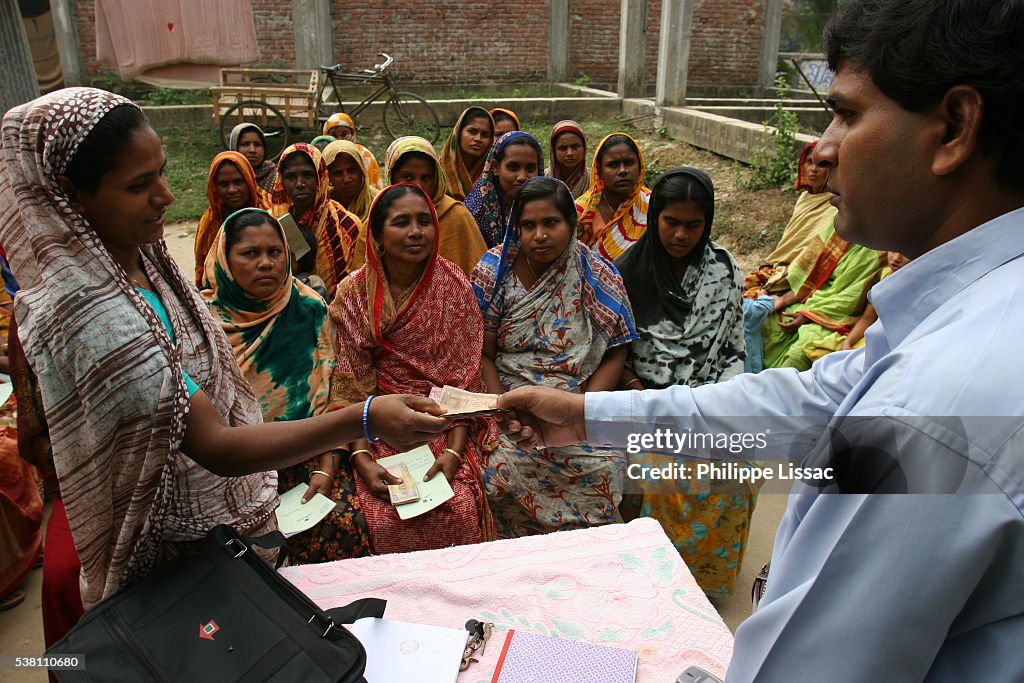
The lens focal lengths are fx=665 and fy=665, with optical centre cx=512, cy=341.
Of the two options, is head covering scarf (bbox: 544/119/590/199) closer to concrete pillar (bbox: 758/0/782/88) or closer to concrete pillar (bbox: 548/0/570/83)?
concrete pillar (bbox: 548/0/570/83)

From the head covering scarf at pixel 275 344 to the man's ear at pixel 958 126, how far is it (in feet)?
8.59

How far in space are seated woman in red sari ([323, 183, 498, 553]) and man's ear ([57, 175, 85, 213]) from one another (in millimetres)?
1556

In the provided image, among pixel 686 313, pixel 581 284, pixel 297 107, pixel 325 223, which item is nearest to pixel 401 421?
pixel 581 284

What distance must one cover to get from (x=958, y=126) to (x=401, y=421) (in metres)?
1.32

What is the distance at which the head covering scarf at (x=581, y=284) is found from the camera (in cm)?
311

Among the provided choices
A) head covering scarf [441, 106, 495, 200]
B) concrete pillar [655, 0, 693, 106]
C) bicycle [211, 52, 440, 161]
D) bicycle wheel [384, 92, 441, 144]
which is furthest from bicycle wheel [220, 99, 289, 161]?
head covering scarf [441, 106, 495, 200]

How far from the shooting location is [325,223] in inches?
178

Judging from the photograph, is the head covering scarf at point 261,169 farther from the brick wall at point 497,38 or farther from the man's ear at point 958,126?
the brick wall at point 497,38

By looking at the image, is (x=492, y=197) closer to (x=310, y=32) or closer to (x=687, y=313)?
(x=687, y=313)

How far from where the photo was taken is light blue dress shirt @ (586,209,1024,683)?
0.71 m

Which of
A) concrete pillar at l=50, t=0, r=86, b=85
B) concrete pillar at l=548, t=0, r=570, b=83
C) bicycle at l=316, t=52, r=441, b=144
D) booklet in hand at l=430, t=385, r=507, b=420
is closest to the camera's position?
booklet in hand at l=430, t=385, r=507, b=420

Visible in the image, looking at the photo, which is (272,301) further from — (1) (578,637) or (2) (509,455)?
(1) (578,637)

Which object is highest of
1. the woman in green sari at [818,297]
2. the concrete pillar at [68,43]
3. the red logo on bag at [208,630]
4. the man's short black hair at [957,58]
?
the concrete pillar at [68,43]

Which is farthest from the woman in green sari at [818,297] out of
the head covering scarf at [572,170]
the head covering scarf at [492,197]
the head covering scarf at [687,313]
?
the head covering scarf at [492,197]
